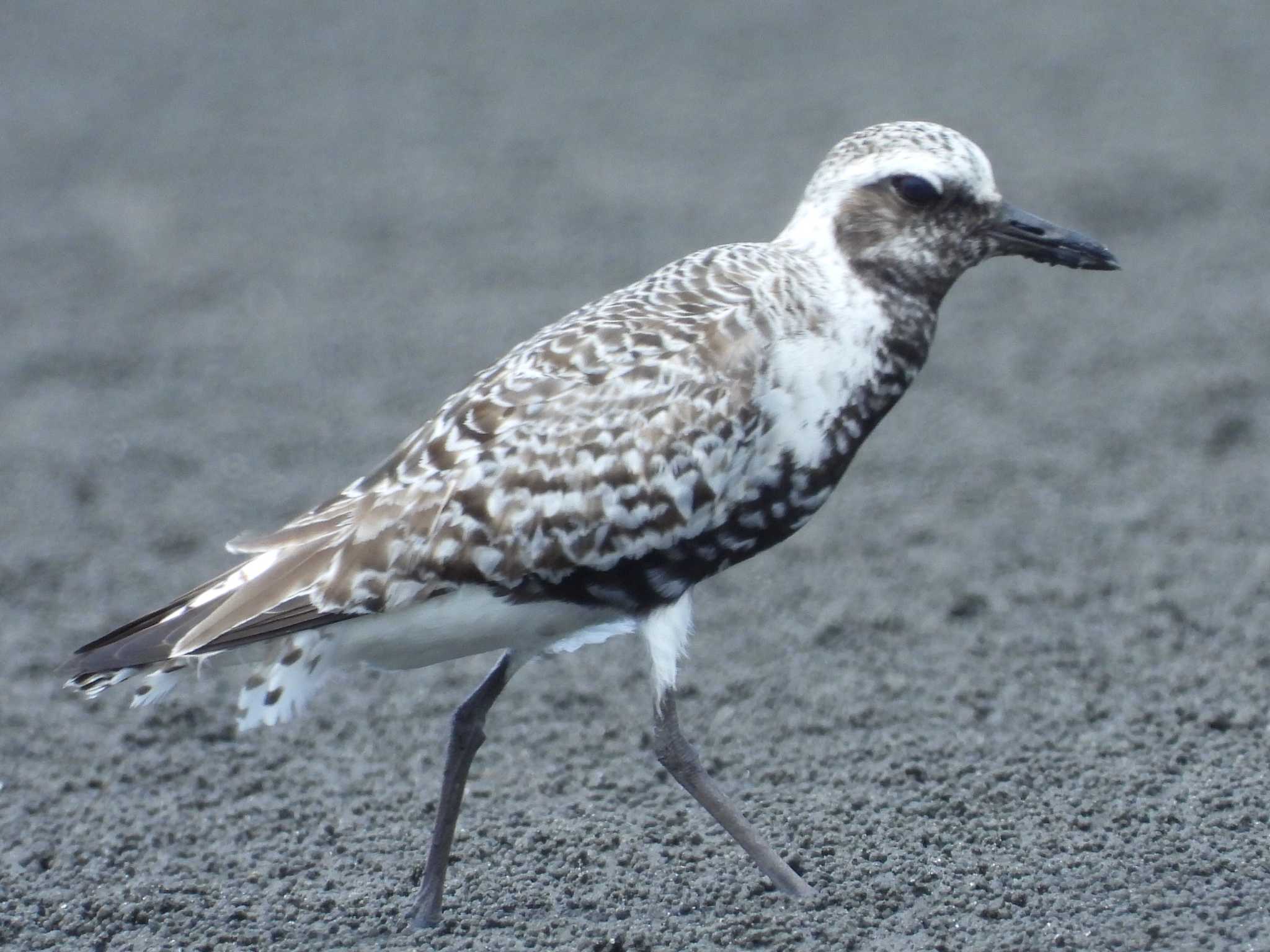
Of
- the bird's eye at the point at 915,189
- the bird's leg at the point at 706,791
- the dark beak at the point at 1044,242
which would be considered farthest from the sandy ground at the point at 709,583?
the bird's eye at the point at 915,189

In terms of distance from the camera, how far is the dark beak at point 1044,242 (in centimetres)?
589

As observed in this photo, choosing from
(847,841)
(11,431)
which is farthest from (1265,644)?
(11,431)

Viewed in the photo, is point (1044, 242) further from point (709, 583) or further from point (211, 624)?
point (709, 583)

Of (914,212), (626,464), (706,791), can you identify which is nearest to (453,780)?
(706,791)

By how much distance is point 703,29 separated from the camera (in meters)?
17.4

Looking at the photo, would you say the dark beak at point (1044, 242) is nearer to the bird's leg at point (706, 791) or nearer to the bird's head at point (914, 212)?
the bird's head at point (914, 212)

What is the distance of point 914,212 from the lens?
19.0 feet

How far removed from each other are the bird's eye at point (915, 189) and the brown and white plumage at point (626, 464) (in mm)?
17

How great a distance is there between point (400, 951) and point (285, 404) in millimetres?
5995

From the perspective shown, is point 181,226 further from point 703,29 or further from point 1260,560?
point 1260,560

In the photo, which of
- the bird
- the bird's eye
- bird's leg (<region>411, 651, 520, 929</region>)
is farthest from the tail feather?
the bird's eye

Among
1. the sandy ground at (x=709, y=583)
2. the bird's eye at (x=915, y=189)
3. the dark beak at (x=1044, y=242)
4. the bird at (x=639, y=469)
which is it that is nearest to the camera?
the bird at (x=639, y=469)

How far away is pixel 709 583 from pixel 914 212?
11.8ft

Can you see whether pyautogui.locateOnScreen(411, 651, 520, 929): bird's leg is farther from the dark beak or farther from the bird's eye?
the dark beak
